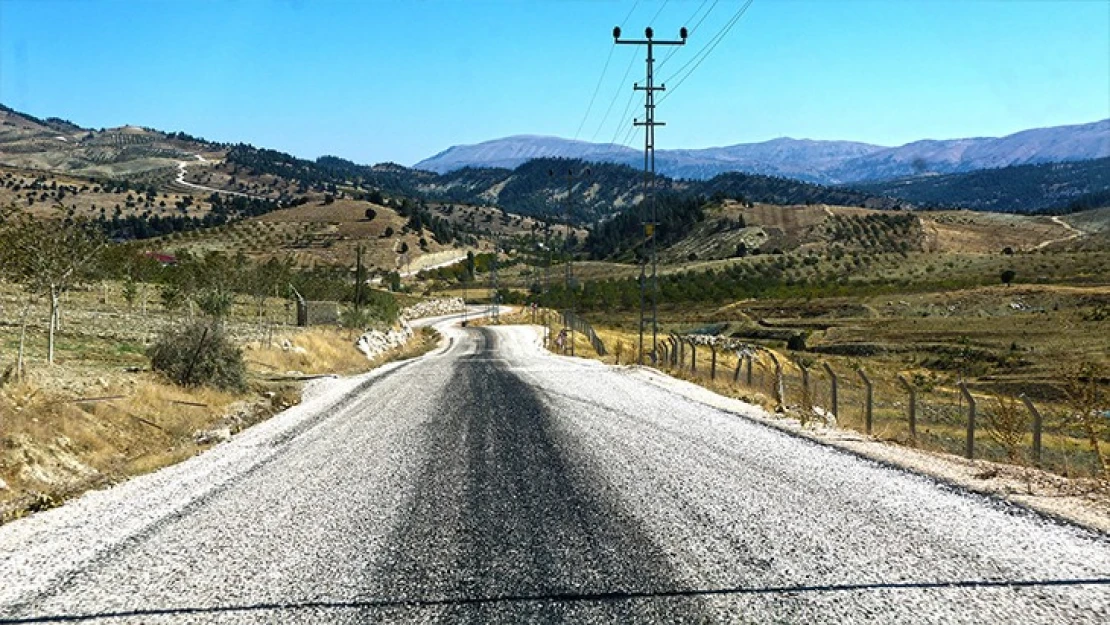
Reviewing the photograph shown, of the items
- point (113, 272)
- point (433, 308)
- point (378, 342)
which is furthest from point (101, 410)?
point (433, 308)

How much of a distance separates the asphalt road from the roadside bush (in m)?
6.98

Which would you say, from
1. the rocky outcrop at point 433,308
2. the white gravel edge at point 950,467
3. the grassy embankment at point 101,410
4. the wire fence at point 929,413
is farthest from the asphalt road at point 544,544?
the rocky outcrop at point 433,308

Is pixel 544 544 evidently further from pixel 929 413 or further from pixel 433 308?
pixel 433 308

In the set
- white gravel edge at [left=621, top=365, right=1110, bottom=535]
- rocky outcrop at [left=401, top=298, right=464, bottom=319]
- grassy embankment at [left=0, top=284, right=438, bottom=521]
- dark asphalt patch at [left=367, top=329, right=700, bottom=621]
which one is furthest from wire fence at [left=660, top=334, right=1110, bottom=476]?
rocky outcrop at [left=401, top=298, right=464, bottom=319]

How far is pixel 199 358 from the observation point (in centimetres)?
2000

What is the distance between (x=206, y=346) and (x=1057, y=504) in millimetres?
17777

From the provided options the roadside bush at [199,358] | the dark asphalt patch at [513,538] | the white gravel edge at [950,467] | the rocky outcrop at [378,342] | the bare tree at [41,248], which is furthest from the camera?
the rocky outcrop at [378,342]

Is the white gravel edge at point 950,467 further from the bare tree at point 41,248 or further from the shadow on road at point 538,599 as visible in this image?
the bare tree at point 41,248

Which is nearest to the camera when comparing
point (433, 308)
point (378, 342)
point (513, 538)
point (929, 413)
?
point (513, 538)

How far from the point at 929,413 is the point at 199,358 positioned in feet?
86.8

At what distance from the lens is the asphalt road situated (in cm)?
627

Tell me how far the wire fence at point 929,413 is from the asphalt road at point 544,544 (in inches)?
111

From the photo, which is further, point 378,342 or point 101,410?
point 378,342

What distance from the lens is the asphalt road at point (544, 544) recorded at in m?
6.27
